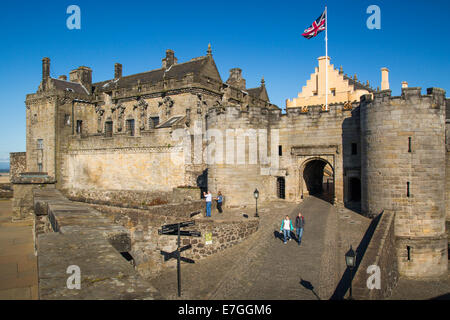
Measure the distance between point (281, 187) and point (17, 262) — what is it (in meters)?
16.0

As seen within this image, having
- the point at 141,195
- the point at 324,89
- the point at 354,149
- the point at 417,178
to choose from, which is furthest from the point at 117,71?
the point at 417,178

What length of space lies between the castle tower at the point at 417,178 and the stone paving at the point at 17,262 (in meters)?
16.3

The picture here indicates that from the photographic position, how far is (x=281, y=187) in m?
24.4

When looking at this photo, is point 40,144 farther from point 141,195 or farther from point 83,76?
point 141,195

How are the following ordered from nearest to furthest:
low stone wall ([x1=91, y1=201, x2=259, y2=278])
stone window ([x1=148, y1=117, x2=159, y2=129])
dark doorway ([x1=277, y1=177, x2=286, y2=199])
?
low stone wall ([x1=91, y1=201, x2=259, y2=278]) < dark doorway ([x1=277, y1=177, x2=286, y2=199]) < stone window ([x1=148, y1=117, x2=159, y2=129])

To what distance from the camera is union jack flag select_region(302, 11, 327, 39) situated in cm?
2502

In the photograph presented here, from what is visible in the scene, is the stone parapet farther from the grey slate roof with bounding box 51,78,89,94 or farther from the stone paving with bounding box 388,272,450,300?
the grey slate roof with bounding box 51,78,89,94

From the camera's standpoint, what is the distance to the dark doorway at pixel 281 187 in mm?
24156

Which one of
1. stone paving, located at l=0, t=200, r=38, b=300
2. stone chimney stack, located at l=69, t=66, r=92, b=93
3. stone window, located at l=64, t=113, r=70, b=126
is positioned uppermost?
stone chimney stack, located at l=69, t=66, r=92, b=93

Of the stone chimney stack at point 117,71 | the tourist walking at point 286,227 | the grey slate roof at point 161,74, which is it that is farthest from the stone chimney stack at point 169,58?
the tourist walking at point 286,227

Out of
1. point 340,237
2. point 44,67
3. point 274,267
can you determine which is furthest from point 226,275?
point 44,67

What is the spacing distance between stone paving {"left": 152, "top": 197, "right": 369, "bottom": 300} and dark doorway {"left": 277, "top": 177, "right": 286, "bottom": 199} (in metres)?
5.94

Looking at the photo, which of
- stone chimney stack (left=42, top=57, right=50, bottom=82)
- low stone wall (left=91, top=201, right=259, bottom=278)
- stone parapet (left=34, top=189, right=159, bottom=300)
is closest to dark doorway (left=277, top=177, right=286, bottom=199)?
low stone wall (left=91, top=201, right=259, bottom=278)

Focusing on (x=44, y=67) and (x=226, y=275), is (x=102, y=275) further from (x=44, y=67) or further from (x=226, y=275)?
(x=44, y=67)
